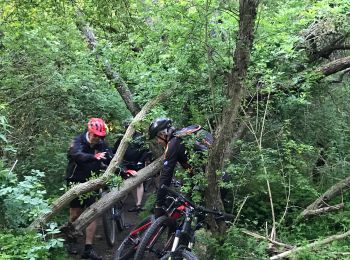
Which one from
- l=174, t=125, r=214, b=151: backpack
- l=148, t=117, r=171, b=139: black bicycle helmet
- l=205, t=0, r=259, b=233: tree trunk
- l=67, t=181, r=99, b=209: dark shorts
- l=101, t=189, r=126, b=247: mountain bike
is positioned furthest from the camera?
l=101, t=189, r=126, b=247: mountain bike

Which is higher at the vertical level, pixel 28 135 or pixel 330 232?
pixel 28 135

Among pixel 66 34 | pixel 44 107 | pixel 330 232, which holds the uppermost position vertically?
pixel 66 34

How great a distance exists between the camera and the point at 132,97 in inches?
377

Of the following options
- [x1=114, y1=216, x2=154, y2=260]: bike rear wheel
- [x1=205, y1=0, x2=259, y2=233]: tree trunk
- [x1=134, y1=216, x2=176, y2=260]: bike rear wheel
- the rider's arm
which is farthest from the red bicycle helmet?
[x1=205, y1=0, x2=259, y2=233]: tree trunk

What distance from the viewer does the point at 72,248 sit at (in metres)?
7.29

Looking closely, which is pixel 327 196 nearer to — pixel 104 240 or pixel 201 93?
pixel 201 93

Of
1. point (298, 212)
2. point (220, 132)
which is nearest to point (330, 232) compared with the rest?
point (298, 212)

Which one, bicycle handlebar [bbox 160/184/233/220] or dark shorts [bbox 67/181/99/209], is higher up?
bicycle handlebar [bbox 160/184/233/220]

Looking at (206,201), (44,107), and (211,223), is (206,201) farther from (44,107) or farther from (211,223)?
(44,107)

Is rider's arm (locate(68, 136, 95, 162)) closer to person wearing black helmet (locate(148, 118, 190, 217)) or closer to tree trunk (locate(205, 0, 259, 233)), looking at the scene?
person wearing black helmet (locate(148, 118, 190, 217))

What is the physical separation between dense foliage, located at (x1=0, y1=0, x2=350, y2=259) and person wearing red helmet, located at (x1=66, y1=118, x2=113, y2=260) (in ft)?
1.78

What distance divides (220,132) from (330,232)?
2792mm

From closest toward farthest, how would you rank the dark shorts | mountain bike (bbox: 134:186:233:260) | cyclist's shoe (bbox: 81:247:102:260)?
mountain bike (bbox: 134:186:233:260)
the dark shorts
cyclist's shoe (bbox: 81:247:102:260)

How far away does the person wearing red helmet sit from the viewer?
22.2 feet
